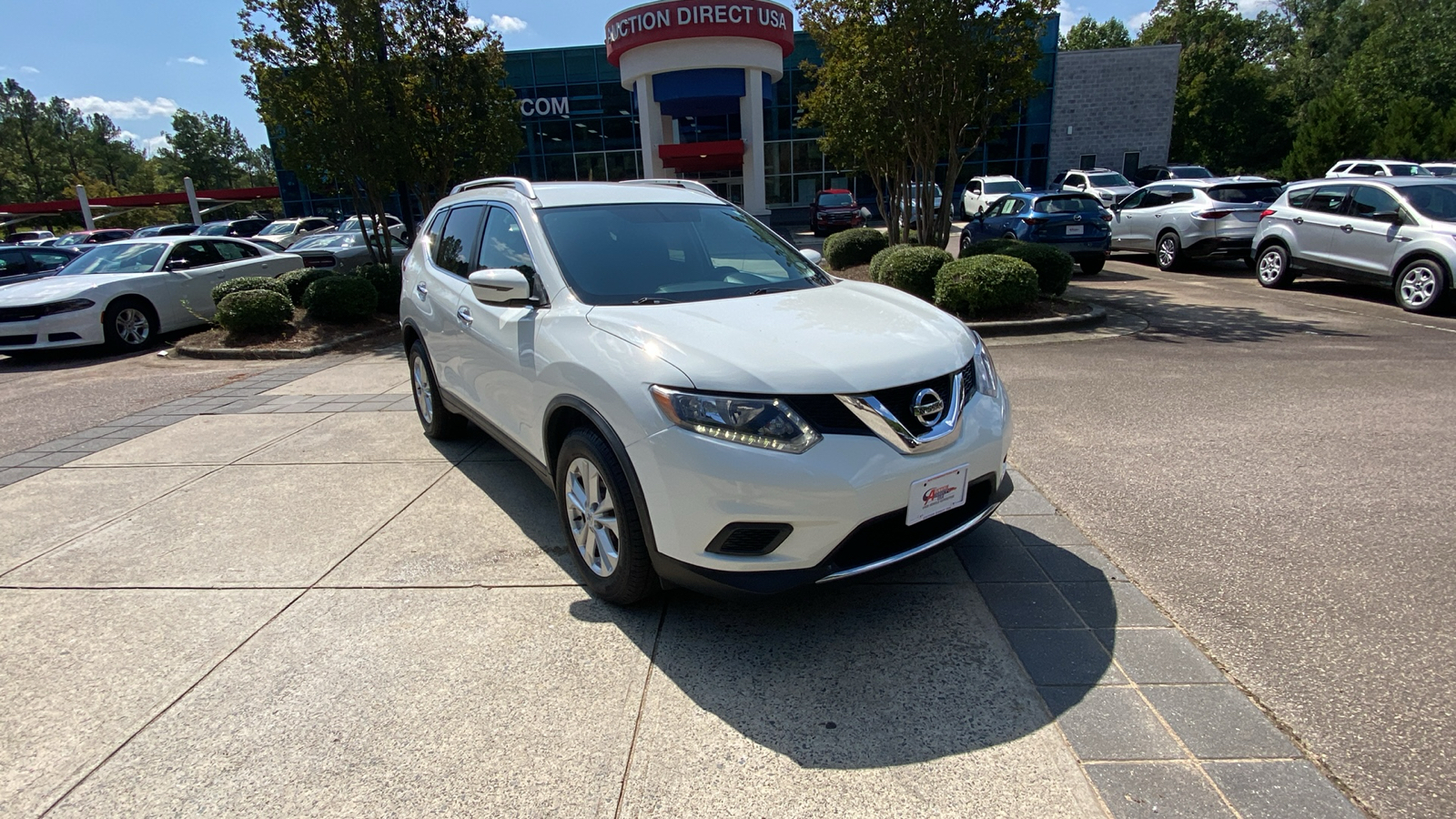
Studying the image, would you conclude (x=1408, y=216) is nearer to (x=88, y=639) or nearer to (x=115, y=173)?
(x=88, y=639)

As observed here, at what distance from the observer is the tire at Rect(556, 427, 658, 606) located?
115 inches

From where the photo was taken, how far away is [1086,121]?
3516cm

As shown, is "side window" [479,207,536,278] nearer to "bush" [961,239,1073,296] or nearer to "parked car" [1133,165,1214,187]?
"bush" [961,239,1073,296]

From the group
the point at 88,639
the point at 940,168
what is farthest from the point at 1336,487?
the point at 940,168

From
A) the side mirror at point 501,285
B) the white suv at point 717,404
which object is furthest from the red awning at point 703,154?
the side mirror at point 501,285

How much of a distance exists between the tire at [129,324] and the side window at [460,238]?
8078 millimetres

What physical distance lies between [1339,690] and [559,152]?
123ft

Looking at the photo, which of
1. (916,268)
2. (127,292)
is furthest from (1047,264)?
A: (127,292)

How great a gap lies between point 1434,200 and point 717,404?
11.8m

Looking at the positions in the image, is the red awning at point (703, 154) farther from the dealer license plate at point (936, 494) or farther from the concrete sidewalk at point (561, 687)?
the dealer license plate at point (936, 494)

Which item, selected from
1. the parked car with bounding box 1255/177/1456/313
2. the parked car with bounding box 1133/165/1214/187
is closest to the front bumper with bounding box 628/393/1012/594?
the parked car with bounding box 1255/177/1456/313

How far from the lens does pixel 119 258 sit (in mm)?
11164

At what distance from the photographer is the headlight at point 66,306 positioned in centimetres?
962

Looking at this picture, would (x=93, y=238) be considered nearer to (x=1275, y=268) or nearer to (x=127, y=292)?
(x=127, y=292)
